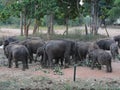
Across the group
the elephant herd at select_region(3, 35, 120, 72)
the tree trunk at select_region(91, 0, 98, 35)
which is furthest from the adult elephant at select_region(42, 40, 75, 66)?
the tree trunk at select_region(91, 0, 98, 35)

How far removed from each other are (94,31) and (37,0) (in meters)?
6.23

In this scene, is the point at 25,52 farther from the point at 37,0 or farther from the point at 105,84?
the point at 37,0

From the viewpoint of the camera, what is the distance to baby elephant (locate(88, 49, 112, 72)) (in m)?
12.9

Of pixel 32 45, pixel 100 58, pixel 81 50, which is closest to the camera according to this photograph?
pixel 100 58

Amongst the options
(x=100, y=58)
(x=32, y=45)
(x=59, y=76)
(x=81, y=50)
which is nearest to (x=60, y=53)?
(x=81, y=50)

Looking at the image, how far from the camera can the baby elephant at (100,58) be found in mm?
12859

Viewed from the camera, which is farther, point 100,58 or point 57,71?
point 100,58

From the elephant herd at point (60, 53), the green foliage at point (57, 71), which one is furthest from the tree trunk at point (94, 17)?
the green foliage at point (57, 71)

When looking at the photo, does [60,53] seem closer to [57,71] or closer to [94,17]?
[57,71]

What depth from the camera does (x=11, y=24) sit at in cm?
7594

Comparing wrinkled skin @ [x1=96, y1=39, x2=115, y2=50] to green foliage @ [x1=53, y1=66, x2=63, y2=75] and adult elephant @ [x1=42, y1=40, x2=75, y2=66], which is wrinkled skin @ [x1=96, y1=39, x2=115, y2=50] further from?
green foliage @ [x1=53, y1=66, x2=63, y2=75]

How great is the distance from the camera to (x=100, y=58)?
13047 mm

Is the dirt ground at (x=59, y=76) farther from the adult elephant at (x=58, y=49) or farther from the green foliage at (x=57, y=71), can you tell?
the adult elephant at (x=58, y=49)

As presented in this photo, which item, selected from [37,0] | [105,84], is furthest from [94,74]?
[37,0]
